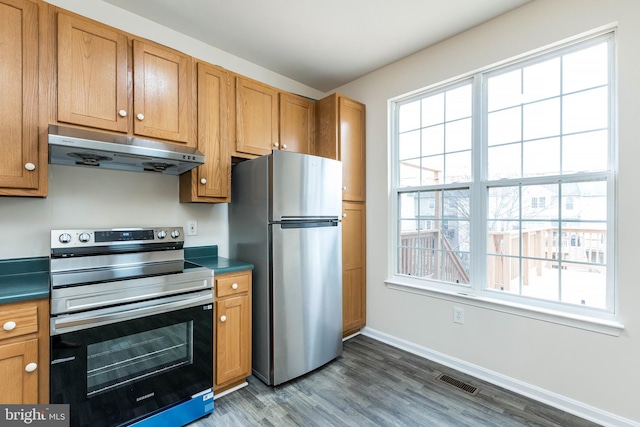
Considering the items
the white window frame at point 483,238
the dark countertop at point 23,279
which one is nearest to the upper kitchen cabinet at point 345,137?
the white window frame at point 483,238

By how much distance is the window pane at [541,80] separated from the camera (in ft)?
6.66

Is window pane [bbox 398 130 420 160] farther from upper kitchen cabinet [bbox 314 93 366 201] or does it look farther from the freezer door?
the freezer door

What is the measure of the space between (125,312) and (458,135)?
2.69 m

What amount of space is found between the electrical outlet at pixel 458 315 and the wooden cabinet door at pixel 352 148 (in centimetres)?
134

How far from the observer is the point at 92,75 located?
1759 millimetres

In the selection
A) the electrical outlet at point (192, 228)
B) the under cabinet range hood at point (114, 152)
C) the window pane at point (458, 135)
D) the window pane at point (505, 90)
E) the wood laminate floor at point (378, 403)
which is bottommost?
the wood laminate floor at point (378, 403)

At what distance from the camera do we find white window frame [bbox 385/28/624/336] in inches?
70.2

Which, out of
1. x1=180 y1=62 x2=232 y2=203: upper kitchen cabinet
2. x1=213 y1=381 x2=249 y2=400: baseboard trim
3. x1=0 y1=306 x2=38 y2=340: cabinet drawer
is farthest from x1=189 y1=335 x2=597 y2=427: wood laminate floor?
x1=180 y1=62 x2=232 y2=203: upper kitchen cabinet

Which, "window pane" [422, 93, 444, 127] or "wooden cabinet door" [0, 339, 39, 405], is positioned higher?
"window pane" [422, 93, 444, 127]

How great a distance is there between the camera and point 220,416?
6.07 ft

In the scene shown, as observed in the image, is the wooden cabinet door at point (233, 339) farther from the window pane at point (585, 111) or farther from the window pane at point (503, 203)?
the window pane at point (585, 111)

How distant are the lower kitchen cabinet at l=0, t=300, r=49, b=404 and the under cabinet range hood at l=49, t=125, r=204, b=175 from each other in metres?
0.79

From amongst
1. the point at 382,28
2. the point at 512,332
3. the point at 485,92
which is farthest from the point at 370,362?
the point at 382,28

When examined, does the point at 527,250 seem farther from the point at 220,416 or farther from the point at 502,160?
the point at 220,416
